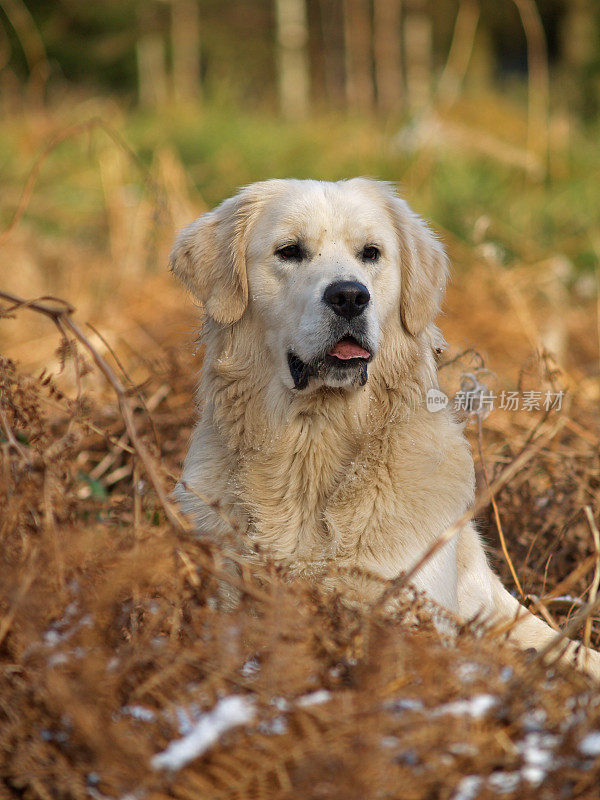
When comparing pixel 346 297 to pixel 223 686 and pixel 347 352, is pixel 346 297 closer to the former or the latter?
pixel 347 352

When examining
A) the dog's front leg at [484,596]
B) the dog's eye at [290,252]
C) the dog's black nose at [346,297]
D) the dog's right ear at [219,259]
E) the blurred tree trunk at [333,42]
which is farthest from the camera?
the blurred tree trunk at [333,42]

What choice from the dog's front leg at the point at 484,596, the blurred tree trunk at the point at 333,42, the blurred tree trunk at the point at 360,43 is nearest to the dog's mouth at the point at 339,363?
the dog's front leg at the point at 484,596

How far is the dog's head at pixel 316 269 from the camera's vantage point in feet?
9.48

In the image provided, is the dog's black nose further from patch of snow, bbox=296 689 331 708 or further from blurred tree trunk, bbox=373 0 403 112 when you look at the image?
blurred tree trunk, bbox=373 0 403 112

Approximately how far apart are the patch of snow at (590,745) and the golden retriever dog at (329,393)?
107 centimetres

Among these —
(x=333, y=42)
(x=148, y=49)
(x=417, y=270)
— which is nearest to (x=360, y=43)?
(x=333, y=42)

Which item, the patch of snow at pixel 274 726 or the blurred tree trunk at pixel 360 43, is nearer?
the patch of snow at pixel 274 726

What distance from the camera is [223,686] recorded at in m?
1.64

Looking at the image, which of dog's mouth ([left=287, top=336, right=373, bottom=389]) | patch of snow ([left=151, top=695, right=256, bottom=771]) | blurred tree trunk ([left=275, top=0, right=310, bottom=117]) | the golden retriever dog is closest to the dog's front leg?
the golden retriever dog

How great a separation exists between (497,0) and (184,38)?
1038cm

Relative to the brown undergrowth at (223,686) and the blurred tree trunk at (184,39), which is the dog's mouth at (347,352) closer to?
the brown undergrowth at (223,686)

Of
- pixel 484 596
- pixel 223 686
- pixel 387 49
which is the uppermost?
pixel 387 49

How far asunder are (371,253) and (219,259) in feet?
1.98

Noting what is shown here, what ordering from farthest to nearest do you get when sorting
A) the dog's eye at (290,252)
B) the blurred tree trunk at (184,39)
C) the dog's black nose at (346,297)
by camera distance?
1. the blurred tree trunk at (184,39)
2. the dog's eye at (290,252)
3. the dog's black nose at (346,297)
